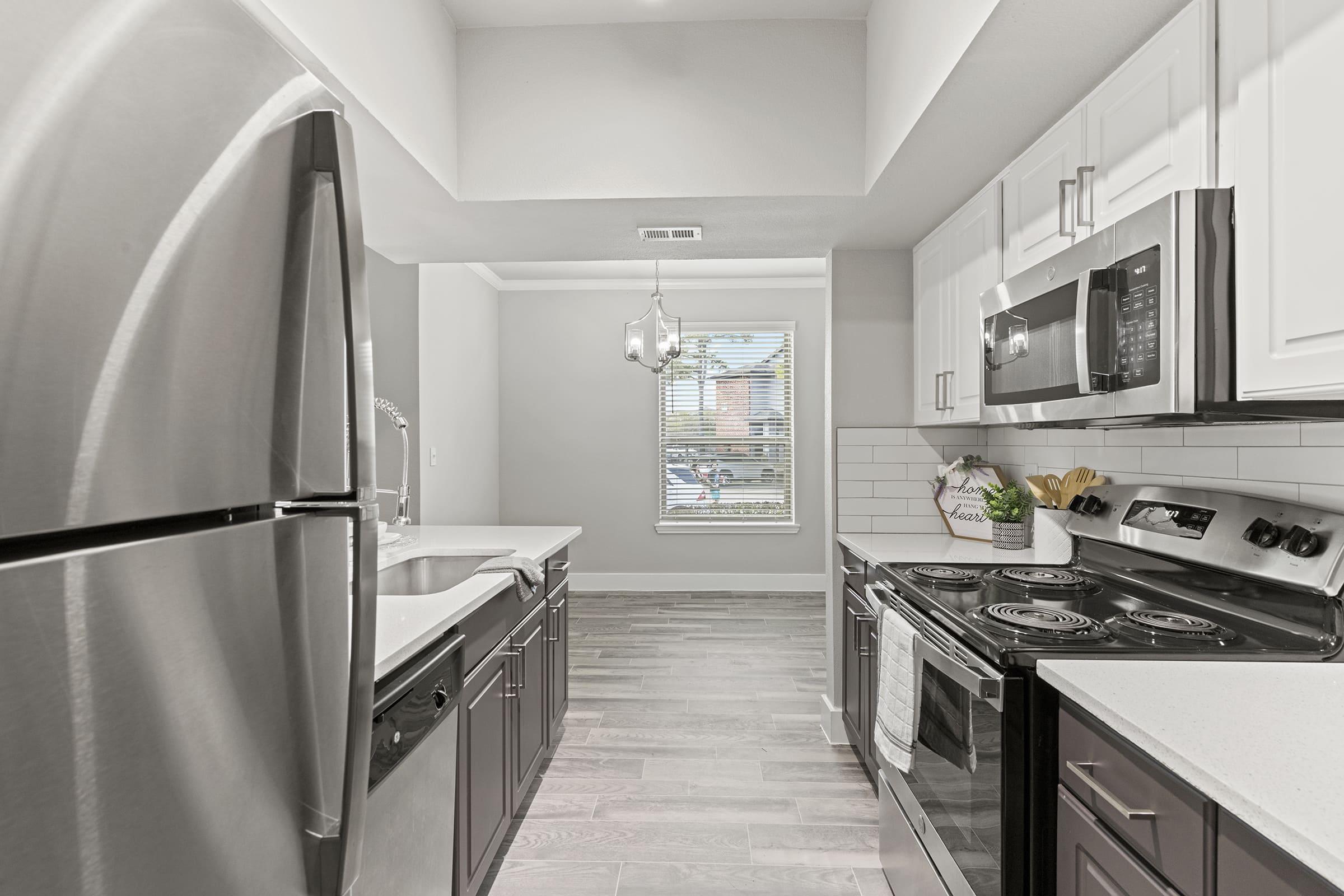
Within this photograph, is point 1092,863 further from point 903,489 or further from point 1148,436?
point 903,489

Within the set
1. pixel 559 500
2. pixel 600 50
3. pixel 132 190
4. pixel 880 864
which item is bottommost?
pixel 880 864

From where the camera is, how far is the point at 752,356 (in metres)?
6.12

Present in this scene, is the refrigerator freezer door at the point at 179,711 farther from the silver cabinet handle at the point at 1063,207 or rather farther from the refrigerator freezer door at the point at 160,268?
the silver cabinet handle at the point at 1063,207

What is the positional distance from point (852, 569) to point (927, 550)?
39cm

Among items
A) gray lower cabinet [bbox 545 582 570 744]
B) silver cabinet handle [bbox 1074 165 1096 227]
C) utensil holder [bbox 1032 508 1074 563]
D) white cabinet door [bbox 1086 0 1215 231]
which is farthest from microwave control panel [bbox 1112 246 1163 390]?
gray lower cabinet [bbox 545 582 570 744]

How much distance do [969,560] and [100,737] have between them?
237 cm

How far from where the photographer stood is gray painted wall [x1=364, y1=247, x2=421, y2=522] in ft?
11.9

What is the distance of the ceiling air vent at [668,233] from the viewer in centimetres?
284

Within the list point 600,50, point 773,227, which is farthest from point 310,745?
point 773,227

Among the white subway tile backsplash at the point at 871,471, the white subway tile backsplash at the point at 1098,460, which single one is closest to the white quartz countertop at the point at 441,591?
the white subway tile backsplash at the point at 871,471

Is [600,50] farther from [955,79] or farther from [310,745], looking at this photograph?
[310,745]

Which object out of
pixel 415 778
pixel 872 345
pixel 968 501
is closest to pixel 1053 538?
pixel 968 501

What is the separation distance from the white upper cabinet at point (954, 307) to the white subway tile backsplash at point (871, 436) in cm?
11

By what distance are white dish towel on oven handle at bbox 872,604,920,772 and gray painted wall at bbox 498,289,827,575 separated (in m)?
3.96
